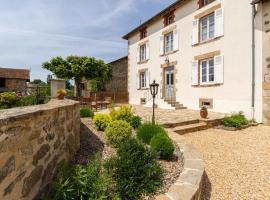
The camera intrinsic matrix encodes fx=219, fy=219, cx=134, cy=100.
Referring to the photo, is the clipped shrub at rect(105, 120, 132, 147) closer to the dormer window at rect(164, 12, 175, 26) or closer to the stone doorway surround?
the stone doorway surround

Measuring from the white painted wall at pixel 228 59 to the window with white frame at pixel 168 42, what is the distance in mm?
733

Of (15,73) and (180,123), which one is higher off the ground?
(15,73)

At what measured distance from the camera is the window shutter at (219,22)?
10281 millimetres

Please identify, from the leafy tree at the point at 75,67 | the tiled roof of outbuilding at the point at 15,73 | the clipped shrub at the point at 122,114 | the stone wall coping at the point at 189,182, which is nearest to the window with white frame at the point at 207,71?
the clipped shrub at the point at 122,114

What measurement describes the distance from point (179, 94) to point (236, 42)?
4404 millimetres

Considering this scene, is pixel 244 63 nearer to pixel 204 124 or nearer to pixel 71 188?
pixel 204 124

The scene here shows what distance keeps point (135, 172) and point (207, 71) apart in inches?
374

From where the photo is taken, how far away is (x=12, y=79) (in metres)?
29.5

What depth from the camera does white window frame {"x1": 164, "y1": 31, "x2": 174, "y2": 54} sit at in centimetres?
1391

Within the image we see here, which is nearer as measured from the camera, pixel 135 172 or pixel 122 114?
pixel 135 172

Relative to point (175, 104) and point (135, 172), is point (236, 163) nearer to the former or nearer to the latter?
point (135, 172)

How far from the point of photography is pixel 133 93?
1756 centimetres

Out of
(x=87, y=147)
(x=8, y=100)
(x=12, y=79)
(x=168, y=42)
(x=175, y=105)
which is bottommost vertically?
(x=87, y=147)

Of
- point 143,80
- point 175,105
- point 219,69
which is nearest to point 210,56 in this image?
point 219,69
